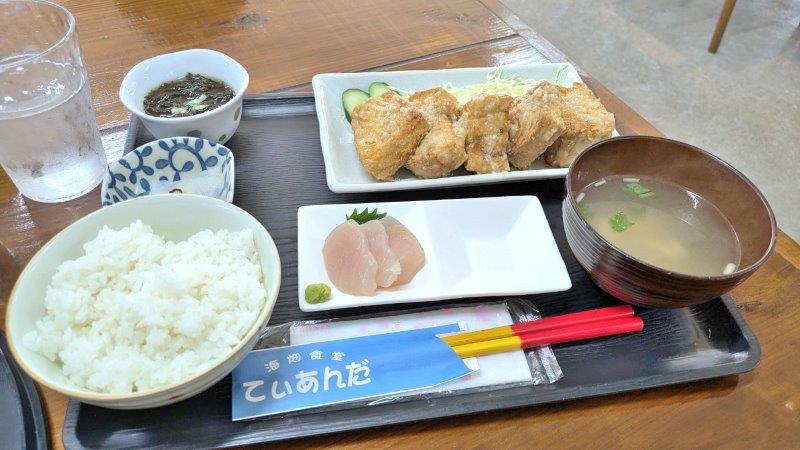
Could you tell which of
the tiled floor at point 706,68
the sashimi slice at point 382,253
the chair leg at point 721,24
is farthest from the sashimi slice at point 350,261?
the chair leg at point 721,24

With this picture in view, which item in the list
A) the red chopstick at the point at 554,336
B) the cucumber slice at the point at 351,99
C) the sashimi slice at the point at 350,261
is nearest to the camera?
the red chopstick at the point at 554,336

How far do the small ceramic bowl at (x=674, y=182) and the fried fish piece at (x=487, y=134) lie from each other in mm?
328

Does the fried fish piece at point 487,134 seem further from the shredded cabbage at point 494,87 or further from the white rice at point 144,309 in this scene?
the white rice at point 144,309

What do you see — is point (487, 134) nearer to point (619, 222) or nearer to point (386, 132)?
point (386, 132)

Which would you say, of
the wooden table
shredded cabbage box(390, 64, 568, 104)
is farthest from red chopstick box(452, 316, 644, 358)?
shredded cabbage box(390, 64, 568, 104)

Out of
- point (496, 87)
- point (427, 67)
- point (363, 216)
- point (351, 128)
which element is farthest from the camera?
point (427, 67)

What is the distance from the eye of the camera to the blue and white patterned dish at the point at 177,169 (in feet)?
4.55

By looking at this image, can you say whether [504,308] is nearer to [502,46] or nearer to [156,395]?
[156,395]

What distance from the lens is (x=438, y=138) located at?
158 cm

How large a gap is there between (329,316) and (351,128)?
736 mm

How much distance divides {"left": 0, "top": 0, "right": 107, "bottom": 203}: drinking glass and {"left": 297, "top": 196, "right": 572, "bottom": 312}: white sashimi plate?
0.58 metres

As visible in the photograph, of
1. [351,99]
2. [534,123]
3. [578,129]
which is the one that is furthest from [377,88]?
[578,129]

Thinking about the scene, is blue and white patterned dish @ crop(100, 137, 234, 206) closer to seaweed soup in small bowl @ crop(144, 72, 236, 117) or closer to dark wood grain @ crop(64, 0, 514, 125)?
seaweed soup in small bowl @ crop(144, 72, 236, 117)

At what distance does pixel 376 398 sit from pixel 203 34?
5.02 ft
